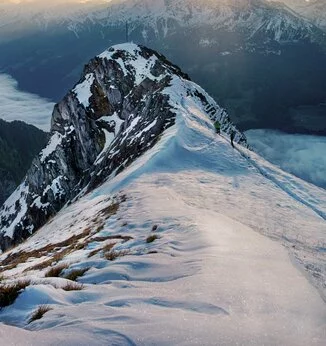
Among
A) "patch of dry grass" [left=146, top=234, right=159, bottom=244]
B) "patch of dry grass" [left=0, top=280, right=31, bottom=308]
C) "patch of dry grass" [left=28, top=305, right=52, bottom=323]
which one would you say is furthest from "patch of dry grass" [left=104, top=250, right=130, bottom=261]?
"patch of dry grass" [left=28, top=305, right=52, bottom=323]

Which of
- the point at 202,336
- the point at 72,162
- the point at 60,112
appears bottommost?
A: the point at 72,162

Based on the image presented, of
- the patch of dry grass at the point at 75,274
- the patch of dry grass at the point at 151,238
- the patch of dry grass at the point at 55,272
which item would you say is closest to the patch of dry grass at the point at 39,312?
the patch of dry grass at the point at 75,274

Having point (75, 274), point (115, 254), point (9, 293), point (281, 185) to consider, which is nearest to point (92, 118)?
point (281, 185)

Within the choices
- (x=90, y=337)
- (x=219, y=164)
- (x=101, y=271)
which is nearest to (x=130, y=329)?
(x=90, y=337)

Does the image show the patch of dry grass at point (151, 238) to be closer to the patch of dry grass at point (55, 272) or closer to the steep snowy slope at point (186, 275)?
the steep snowy slope at point (186, 275)

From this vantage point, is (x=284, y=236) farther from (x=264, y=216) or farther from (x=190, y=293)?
(x=190, y=293)
